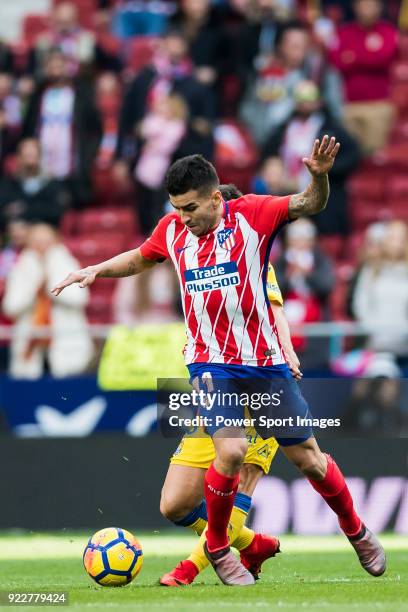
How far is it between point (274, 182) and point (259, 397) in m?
7.29

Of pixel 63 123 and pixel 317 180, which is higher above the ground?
pixel 317 180

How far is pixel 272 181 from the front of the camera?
49.5 ft

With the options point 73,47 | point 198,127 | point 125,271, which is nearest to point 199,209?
point 125,271

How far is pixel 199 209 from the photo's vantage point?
7.90 m

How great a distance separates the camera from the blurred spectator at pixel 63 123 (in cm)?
1680

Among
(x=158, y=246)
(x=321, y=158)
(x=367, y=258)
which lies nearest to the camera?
(x=321, y=158)

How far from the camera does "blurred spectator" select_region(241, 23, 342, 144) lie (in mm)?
16141

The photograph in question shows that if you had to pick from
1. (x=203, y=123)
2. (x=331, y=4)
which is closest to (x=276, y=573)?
(x=203, y=123)

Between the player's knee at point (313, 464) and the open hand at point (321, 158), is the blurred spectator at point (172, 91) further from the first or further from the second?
the open hand at point (321, 158)

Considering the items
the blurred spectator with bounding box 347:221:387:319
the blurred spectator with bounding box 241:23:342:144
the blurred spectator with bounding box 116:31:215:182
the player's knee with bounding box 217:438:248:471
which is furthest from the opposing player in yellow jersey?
the blurred spectator with bounding box 241:23:342:144

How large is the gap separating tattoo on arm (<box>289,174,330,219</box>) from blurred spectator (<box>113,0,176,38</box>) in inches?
449

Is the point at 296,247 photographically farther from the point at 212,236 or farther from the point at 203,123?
the point at 212,236

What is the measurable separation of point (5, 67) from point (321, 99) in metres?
4.77

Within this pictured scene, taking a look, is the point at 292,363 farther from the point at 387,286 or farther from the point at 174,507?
the point at 387,286
